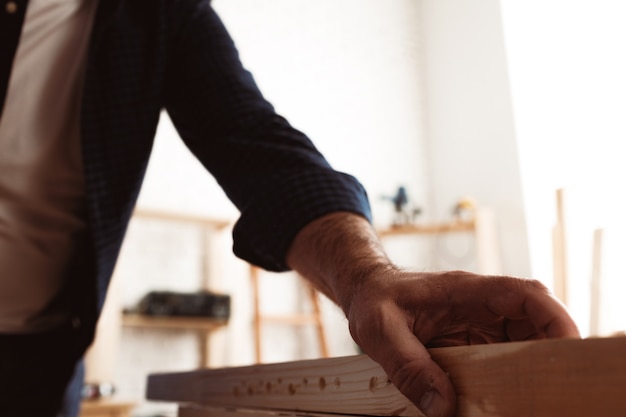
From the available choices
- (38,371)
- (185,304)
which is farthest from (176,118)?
(185,304)

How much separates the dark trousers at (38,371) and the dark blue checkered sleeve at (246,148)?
0.31 meters

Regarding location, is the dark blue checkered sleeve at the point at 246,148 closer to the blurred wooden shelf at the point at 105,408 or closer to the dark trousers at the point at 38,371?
the dark trousers at the point at 38,371

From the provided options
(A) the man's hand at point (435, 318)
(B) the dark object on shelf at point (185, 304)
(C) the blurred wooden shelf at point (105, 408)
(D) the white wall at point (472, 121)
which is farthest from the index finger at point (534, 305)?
(D) the white wall at point (472, 121)

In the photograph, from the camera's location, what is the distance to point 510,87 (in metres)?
3.34

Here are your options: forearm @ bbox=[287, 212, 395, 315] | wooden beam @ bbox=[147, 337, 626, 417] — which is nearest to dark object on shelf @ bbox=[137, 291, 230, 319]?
forearm @ bbox=[287, 212, 395, 315]

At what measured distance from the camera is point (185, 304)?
256 cm

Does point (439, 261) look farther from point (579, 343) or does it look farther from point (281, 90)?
Result: point (579, 343)

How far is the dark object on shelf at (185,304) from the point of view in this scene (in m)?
2.54

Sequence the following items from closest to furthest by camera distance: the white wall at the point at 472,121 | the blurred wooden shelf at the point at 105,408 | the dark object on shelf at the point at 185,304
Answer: the blurred wooden shelf at the point at 105,408 < the dark object on shelf at the point at 185,304 < the white wall at the point at 472,121

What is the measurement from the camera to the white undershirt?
0.83 meters

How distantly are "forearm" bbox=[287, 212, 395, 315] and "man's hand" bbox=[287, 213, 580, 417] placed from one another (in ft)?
0.08

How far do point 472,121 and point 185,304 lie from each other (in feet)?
6.57

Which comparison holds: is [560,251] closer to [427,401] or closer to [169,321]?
[169,321]

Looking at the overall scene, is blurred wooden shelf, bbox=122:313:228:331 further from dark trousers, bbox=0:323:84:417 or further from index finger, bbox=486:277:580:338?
index finger, bbox=486:277:580:338
